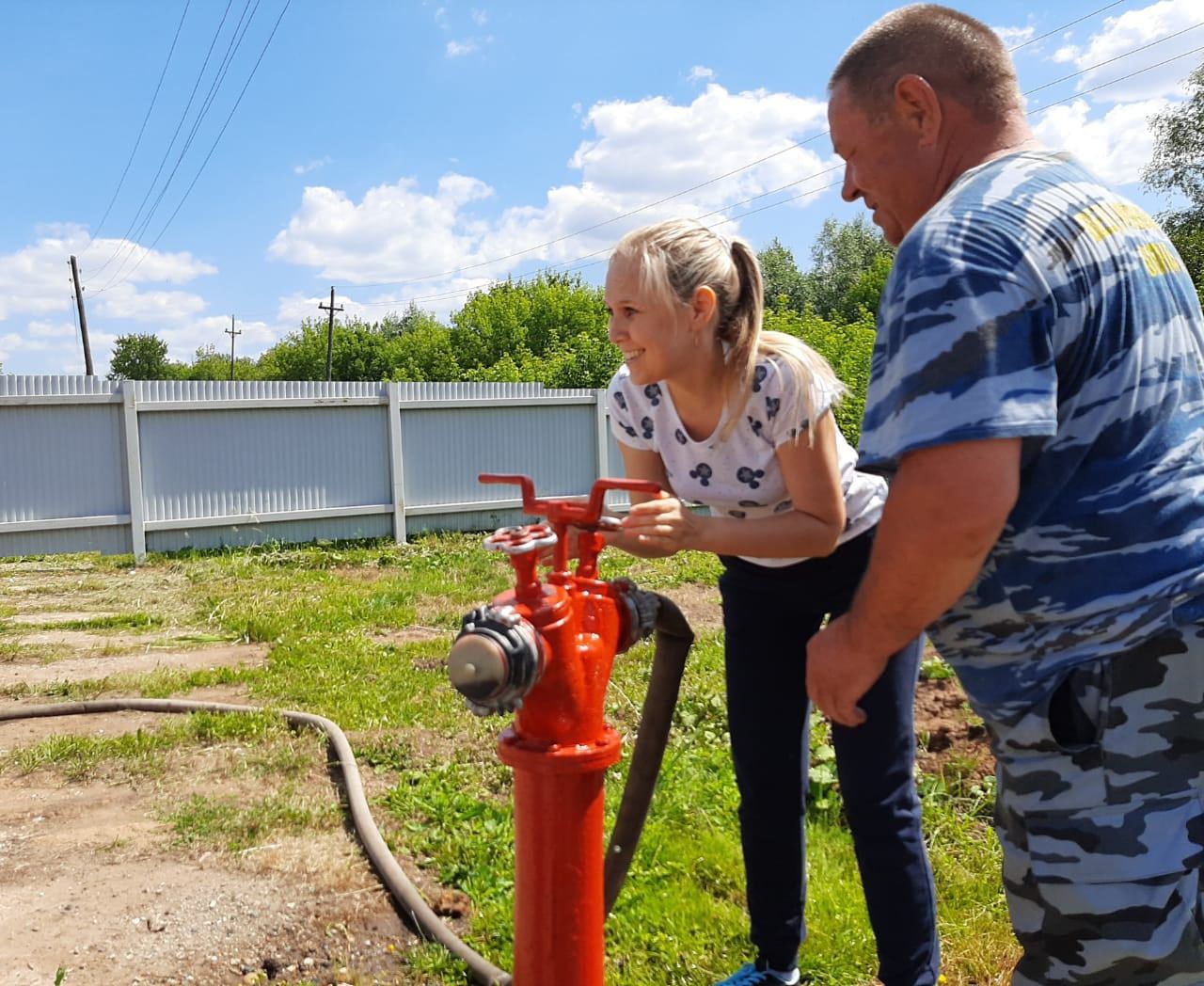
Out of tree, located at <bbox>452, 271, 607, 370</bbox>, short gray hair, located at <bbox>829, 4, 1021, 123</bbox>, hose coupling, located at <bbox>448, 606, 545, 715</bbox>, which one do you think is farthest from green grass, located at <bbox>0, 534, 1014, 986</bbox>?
tree, located at <bbox>452, 271, 607, 370</bbox>

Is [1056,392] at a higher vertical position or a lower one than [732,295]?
lower

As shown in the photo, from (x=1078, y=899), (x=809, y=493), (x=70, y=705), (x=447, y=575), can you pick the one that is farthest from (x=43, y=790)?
(x=447, y=575)

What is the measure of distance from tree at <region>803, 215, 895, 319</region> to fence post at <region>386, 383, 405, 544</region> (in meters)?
37.7

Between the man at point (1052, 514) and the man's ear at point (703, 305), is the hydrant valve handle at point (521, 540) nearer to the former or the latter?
the man at point (1052, 514)

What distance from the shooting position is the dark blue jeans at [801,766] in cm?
194

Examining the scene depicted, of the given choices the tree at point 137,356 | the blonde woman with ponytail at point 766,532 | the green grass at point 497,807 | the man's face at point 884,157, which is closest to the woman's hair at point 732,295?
the blonde woman with ponytail at point 766,532

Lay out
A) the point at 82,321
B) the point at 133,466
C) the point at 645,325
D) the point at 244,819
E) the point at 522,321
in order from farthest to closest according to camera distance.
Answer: the point at 522,321
the point at 82,321
the point at 133,466
the point at 244,819
the point at 645,325

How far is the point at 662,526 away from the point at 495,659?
468 millimetres

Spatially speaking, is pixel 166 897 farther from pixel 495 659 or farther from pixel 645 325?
pixel 645 325

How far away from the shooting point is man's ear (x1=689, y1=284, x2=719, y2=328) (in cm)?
184

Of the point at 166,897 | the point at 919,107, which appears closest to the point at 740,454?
the point at 919,107

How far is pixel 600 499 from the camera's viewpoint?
5.18 ft

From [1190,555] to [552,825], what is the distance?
0.95 m

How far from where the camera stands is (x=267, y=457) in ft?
36.6
